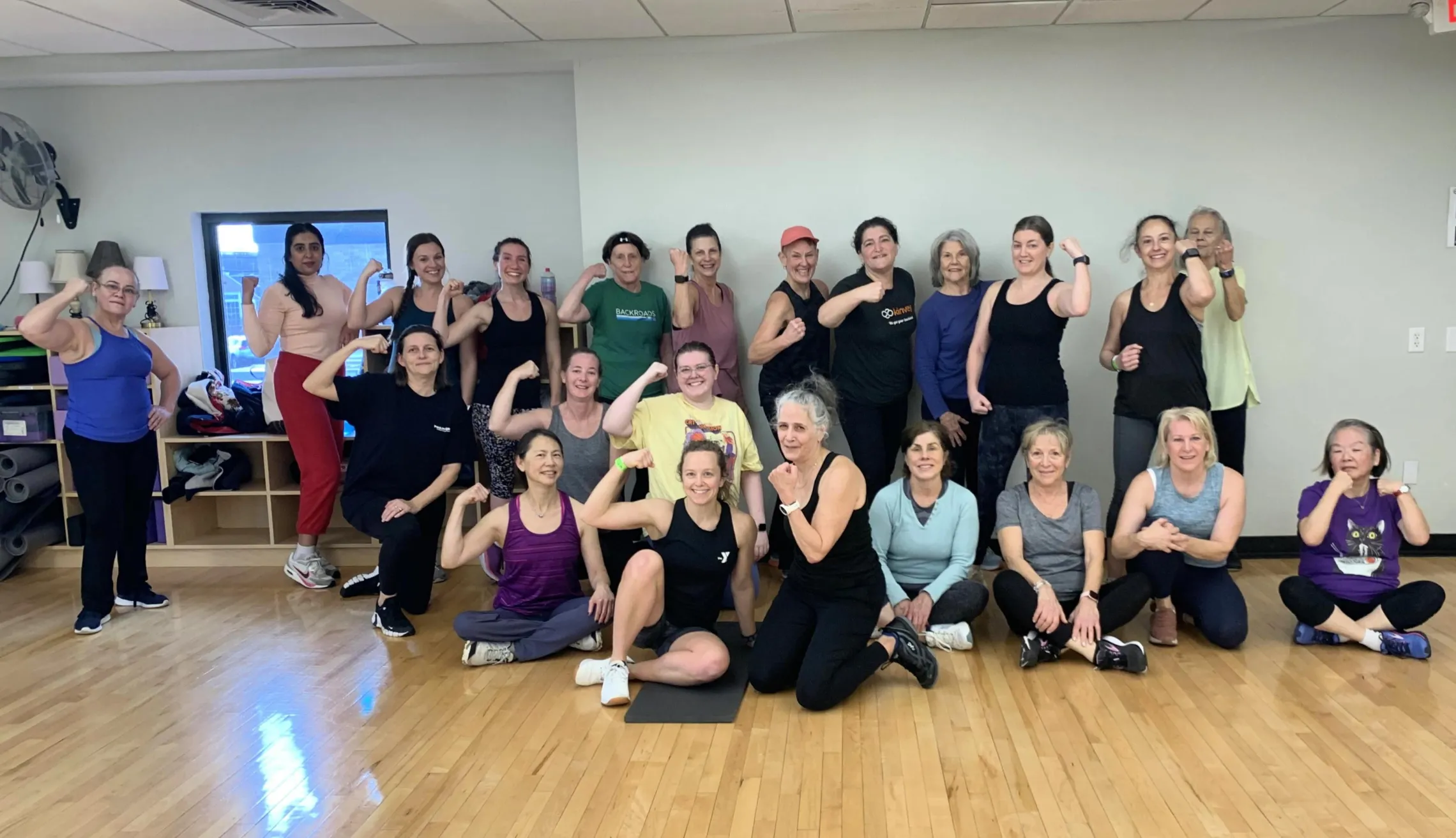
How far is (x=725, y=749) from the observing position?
2.98m

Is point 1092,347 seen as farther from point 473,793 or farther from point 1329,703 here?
point 473,793

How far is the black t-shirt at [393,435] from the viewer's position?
428 cm

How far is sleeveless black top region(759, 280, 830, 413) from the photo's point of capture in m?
4.67

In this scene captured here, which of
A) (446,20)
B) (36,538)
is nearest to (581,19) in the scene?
(446,20)

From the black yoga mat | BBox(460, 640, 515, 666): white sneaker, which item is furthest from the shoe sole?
the black yoga mat

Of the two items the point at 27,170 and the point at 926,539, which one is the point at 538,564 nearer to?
the point at 926,539

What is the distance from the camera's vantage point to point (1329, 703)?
10.5ft

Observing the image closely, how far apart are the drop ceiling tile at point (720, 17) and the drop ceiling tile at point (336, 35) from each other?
1.36 metres

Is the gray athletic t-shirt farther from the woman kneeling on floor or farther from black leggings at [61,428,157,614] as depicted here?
black leggings at [61,428,157,614]

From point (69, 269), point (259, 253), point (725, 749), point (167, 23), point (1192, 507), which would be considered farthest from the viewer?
point (259, 253)

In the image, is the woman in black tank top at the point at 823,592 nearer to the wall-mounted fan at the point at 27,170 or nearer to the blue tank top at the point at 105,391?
the blue tank top at the point at 105,391

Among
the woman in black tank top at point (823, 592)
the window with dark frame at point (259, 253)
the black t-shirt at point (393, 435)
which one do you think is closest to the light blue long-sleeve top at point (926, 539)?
the woman in black tank top at point (823, 592)

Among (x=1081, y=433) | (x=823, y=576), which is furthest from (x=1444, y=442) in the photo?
(x=823, y=576)

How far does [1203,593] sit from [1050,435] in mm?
846
